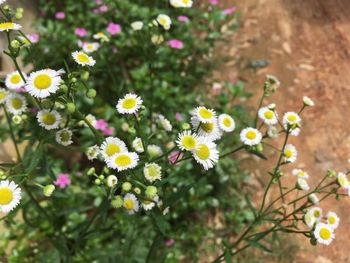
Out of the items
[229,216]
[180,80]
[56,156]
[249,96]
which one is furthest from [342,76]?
[56,156]

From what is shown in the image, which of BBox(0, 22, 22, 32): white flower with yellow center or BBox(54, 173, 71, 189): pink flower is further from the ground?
BBox(0, 22, 22, 32): white flower with yellow center

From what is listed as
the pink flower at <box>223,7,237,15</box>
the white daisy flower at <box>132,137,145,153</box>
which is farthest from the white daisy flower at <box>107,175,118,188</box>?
the pink flower at <box>223,7,237,15</box>

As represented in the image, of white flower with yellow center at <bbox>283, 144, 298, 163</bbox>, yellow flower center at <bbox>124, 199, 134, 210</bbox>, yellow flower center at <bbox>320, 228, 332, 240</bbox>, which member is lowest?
yellow flower center at <bbox>320, 228, 332, 240</bbox>

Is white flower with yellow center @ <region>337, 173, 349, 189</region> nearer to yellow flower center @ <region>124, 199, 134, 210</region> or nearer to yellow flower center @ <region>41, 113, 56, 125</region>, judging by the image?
yellow flower center @ <region>124, 199, 134, 210</region>

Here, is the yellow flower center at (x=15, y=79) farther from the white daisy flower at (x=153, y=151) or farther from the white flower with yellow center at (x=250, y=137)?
the white flower with yellow center at (x=250, y=137)

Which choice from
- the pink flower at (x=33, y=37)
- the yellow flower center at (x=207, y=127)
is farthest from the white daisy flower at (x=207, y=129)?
the pink flower at (x=33, y=37)

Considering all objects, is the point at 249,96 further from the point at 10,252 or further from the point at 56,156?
the point at 10,252
